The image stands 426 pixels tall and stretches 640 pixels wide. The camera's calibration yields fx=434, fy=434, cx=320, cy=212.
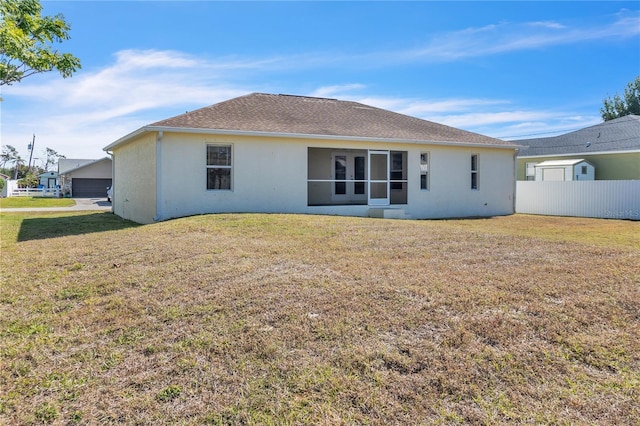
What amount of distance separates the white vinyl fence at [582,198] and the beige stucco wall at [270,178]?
391 cm

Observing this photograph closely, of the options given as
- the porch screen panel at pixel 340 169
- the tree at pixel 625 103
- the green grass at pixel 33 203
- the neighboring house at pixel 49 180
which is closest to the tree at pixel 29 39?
the porch screen panel at pixel 340 169

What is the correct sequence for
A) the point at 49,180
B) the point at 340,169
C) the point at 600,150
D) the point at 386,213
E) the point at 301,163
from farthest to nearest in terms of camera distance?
1. the point at 49,180
2. the point at 600,150
3. the point at 340,169
4. the point at 386,213
5. the point at 301,163

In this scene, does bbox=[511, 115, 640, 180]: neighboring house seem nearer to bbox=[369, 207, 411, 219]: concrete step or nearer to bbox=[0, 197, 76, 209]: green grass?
bbox=[369, 207, 411, 219]: concrete step

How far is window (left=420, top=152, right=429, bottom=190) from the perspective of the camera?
56.1ft

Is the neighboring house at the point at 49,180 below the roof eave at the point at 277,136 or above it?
above

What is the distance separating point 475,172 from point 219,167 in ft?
35.0

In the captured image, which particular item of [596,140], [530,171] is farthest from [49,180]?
[596,140]

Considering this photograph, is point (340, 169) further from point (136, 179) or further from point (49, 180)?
point (49, 180)

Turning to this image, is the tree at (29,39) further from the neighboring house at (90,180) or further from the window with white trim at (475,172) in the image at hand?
the neighboring house at (90,180)

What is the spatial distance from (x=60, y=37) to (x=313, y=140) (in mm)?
8224

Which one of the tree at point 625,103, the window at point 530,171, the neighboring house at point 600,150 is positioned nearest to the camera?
the neighboring house at point 600,150

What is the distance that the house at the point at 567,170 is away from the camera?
960 inches

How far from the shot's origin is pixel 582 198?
64.5ft

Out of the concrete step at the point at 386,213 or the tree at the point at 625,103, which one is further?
the tree at the point at 625,103
